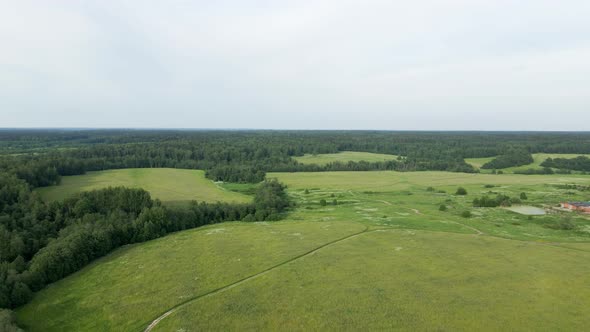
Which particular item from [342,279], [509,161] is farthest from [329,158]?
[342,279]

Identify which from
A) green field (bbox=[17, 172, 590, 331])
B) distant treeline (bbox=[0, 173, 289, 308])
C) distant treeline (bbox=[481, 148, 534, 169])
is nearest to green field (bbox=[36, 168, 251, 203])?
distant treeline (bbox=[0, 173, 289, 308])

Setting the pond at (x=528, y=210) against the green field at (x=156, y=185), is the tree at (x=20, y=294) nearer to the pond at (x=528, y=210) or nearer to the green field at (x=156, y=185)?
the green field at (x=156, y=185)

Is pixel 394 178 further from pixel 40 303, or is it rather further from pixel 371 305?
pixel 40 303

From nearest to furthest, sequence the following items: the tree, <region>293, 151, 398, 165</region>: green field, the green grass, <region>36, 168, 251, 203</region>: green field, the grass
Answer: the green grass → the grass → the tree → <region>36, 168, 251, 203</region>: green field → <region>293, 151, 398, 165</region>: green field

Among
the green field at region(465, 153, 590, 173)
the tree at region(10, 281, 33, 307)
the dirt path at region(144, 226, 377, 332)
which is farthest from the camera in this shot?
the green field at region(465, 153, 590, 173)

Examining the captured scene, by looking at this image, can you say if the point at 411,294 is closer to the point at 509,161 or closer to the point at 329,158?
the point at 329,158

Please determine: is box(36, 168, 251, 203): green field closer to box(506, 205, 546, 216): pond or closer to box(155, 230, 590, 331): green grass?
box(155, 230, 590, 331): green grass
